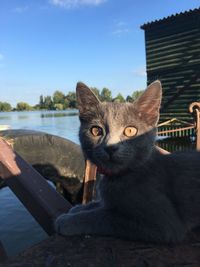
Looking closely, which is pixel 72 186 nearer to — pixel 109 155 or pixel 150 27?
pixel 109 155

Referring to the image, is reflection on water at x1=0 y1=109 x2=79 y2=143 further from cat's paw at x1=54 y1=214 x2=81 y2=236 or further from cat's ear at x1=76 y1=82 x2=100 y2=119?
cat's paw at x1=54 y1=214 x2=81 y2=236

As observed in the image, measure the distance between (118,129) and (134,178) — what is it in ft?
1.15

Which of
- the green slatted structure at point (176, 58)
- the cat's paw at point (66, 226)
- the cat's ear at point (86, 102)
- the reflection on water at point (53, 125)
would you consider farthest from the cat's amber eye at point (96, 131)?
the green slatted structure at point (176, 58)

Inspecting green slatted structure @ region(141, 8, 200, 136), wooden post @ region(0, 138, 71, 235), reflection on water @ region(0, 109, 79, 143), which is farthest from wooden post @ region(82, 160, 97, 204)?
green slatted structure @ region(141, 8, 200, 136)

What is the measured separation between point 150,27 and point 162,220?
1196 centimetres

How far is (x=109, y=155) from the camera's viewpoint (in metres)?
2.05

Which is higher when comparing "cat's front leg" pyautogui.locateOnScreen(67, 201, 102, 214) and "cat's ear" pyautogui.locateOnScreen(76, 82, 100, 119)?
"cat's ear" pyautogui.locateOnScreen(76, 82, 100, 119)

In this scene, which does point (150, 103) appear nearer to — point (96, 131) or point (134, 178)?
point (96, 131)

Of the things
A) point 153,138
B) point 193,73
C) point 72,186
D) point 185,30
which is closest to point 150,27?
point 185,30

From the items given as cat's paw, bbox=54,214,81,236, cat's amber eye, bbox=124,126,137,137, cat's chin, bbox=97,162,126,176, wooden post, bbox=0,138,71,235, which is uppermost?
cat's amber eye, bbox=124,126,137,137

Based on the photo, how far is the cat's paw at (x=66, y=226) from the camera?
76.3 inches

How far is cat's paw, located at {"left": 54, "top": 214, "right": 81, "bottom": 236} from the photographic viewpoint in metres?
1.94

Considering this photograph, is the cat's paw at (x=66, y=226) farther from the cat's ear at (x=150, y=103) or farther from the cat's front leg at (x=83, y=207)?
the cat's ear at (x=150, y=103)

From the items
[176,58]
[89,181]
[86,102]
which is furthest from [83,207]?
[176,58]
